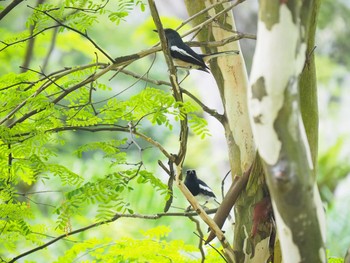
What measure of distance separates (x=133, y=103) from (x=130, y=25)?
18.0 feet

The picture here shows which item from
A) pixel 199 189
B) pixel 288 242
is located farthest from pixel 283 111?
pixel 199 189

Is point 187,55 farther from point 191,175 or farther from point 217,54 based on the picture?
point 191,175

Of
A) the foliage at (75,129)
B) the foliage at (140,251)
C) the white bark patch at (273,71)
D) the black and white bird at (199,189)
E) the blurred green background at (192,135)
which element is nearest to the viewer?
the white bark patch at (273,71)

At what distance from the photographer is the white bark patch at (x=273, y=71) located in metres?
0.92

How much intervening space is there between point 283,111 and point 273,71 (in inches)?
2.4

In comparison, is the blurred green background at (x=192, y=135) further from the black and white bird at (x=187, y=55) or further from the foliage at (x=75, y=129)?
the foliage at (x=75, y=129)

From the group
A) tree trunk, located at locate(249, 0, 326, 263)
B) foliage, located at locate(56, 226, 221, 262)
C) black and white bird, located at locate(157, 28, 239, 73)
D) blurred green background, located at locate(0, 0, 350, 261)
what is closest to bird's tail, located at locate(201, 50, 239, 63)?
black and white bird, located at locate(157, 28, 239, 73)

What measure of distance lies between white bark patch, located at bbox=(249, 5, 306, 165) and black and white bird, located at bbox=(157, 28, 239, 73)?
0.63 m

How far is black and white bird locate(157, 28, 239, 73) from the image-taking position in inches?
61.8

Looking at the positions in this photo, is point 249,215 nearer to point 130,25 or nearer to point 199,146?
point 199,146

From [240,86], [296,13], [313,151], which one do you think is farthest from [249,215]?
[296,13]

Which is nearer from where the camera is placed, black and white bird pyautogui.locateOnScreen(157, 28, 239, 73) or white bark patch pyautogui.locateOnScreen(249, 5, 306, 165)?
white bark patch pyautogui.locateOnScreen(249, 5, 306, 165)

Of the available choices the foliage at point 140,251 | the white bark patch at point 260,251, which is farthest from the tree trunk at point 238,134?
the foliage at point 140,251

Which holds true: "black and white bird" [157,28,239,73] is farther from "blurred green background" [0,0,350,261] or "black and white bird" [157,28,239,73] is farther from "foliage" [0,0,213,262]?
"blurred green background" [0,0,350,261]
